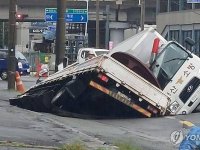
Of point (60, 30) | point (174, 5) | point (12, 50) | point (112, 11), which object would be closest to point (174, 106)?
point (60, 30)

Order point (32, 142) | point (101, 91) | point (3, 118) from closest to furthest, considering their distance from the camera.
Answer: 1. point (32, 142)
2. point (3, 118)
3. point (101, 91)

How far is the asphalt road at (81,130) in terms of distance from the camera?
12.0 meters

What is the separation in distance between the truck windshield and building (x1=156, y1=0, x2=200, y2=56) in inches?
1356

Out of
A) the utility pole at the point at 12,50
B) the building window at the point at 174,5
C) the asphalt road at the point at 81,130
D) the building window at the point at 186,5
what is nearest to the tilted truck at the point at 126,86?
the asphalt road at the point at 81,130

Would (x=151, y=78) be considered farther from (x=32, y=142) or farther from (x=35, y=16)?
(x=35, y=16)

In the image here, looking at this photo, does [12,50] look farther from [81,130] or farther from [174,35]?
[174,35]

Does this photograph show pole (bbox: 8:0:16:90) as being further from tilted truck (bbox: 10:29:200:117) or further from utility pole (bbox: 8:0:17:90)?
tilted truck (bbox: 10:29:200:117)

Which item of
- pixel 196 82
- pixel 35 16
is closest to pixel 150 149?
pixel 196 82

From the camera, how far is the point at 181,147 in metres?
7.19

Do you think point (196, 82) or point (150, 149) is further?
point (196, 82)

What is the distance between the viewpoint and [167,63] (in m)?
19.2

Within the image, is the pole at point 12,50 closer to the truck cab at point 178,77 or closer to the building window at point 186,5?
the truck cab at point 178,77

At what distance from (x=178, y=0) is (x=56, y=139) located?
49255 mm

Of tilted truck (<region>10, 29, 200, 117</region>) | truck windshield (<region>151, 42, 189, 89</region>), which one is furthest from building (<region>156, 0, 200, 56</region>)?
tilted truck (<region>10, 29, 200, 117</region>)
